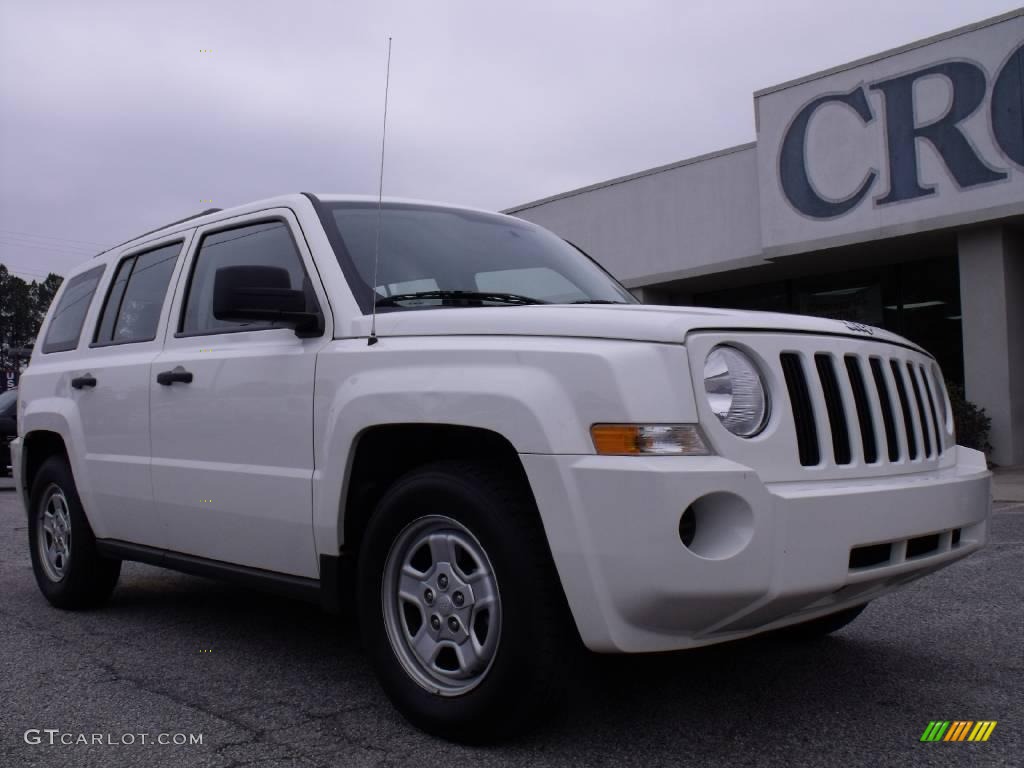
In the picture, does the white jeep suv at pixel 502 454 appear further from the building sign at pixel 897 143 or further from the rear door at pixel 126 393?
the building sign at pixel 897 143

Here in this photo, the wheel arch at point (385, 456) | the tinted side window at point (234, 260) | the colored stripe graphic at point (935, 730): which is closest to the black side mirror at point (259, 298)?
the tinted side window at point (234, 260)

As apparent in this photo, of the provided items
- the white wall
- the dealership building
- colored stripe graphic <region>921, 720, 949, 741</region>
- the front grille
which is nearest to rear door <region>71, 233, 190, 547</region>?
the front grille

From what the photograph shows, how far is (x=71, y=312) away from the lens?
5613 millimetres

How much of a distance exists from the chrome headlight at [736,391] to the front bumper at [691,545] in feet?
0.58

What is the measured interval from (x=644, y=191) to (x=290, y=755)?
623 inches

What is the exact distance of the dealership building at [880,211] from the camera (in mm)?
13484

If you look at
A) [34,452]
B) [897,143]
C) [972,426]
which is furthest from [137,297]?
[897,143]

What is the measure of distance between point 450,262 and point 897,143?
12.2 metres

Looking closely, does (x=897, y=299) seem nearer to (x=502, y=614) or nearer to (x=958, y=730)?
(x=958, y=730)

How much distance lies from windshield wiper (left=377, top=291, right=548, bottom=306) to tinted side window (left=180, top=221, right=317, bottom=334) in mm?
314

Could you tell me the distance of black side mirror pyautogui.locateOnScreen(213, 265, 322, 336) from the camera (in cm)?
343

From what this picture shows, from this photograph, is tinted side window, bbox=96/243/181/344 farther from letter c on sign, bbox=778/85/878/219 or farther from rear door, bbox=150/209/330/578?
letter c on sign, bbox=778/85/878/219

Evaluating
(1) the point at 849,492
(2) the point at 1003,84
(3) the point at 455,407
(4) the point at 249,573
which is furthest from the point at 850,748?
(2) the point at 1003,84

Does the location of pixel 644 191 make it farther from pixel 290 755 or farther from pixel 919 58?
pixel 290 755
